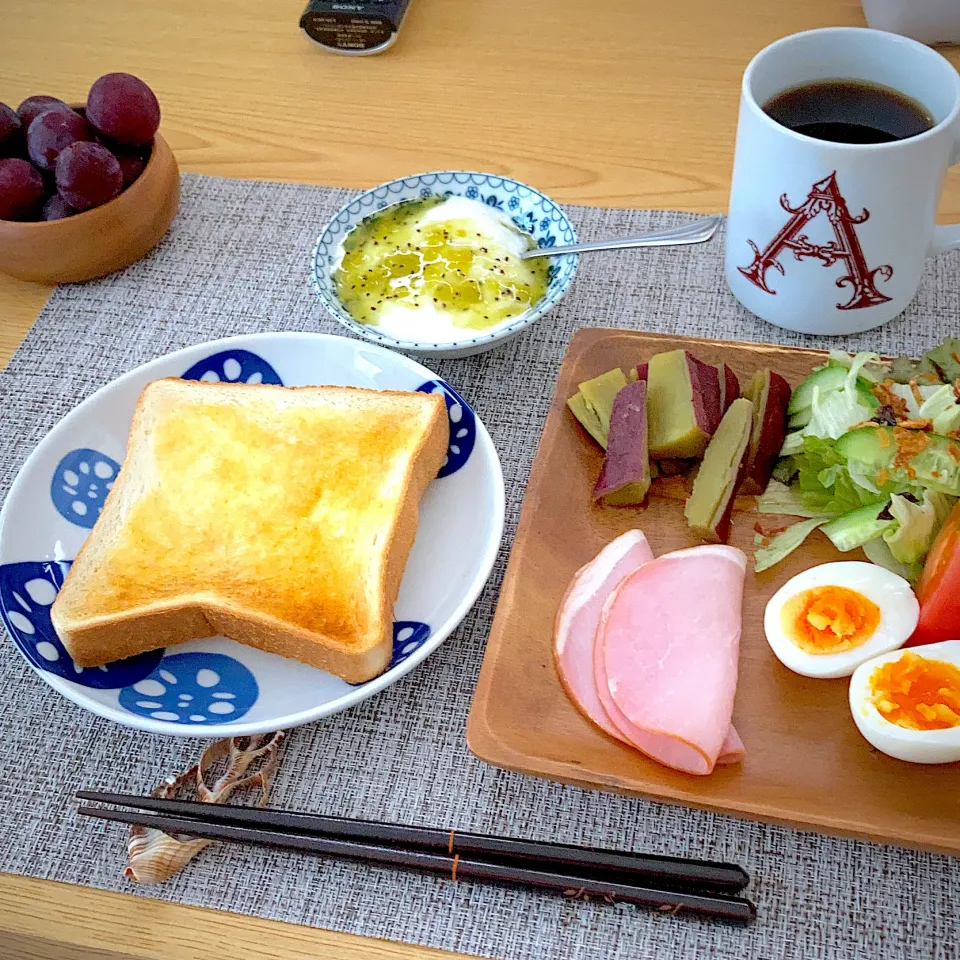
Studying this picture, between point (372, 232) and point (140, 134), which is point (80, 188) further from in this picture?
point (372, 232)

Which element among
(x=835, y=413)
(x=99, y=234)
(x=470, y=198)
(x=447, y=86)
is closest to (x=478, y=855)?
(x=835, y=413)

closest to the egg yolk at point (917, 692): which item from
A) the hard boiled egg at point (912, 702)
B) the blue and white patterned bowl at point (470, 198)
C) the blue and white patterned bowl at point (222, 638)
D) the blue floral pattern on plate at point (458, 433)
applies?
the hard boiled egg at point (912, 702)

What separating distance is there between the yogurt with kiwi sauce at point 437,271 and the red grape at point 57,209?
1.57 ft

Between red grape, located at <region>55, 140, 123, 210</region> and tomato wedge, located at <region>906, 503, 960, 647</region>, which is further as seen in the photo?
red grape, located at <region>55, 140, 123, 210</region>

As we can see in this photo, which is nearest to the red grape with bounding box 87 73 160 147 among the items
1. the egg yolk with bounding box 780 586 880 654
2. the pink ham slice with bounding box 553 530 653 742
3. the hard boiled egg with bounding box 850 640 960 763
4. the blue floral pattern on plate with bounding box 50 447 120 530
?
the blue floral pattern on plate with bounding box 50 447 120 530

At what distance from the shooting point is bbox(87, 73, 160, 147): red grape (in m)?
1.62

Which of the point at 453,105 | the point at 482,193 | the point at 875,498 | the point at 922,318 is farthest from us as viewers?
Result: the point at 453,105

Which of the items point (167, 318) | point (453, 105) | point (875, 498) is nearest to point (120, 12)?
point (453, 105)

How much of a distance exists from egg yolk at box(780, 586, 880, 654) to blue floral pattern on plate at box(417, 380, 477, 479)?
0.48 meters

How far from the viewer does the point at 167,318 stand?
5.61 ft

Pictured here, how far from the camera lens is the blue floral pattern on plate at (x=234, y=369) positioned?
147 cm

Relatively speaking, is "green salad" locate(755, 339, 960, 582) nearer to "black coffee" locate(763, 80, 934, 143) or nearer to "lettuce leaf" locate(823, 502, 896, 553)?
"lettuce leaf" locate(823, 502, 896, 553)

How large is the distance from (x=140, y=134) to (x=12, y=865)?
1184 mm

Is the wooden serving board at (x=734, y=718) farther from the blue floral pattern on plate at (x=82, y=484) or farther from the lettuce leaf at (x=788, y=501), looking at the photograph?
the blue floral pattern on plate at (x=82, y=484)
